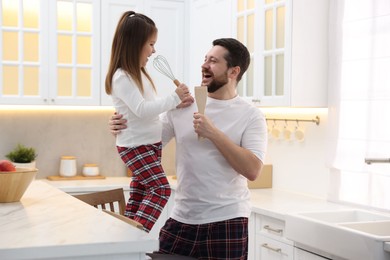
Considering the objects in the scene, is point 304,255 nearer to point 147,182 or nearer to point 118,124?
point 147,182

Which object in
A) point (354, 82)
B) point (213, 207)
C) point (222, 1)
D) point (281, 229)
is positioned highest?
point (222, 1)

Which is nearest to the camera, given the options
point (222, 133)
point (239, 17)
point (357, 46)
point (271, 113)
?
point (222, 133)

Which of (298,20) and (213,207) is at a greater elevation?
(298,20)

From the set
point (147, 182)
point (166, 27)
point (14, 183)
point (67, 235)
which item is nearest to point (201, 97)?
point (147, 182)

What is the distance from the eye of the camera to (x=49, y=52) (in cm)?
452

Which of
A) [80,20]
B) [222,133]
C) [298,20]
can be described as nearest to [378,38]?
[298,20]

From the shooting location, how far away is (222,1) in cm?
438

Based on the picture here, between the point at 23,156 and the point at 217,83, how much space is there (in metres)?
2.34

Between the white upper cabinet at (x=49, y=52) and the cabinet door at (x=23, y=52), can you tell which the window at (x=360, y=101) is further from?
the cabinet door at (x=23, y=52)

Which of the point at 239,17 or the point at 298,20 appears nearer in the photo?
the point at 298,20

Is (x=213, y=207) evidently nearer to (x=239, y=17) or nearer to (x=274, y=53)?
(x=274, y=53)

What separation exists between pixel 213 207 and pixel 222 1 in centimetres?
210

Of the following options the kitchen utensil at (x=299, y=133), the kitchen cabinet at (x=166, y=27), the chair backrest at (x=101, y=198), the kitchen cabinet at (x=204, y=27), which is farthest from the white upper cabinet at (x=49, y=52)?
the chair backrest at (x=101, y=198)

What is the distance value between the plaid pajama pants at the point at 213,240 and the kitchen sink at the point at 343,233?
17.5 inches
